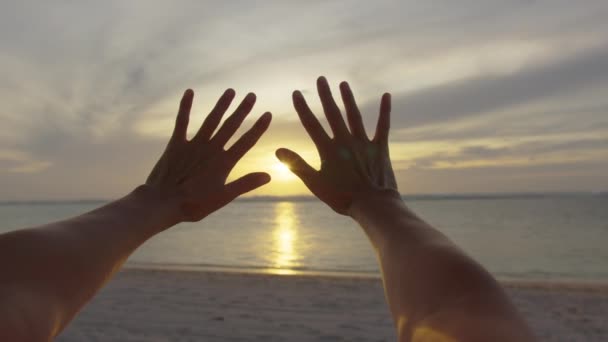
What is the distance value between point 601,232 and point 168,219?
18396 mm

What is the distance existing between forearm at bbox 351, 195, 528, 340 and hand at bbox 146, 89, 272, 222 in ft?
3.18

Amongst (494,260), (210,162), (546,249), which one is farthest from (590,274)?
(210,162)

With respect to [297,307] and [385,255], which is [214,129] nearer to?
[385,255]

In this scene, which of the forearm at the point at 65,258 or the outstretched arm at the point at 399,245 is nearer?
the outstretched arm at the point at 399,245

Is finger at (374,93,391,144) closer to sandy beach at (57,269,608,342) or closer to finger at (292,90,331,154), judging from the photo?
finger at (292,90,331,154)

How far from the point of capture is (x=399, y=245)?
1.41 metres

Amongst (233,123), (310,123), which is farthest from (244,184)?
(310,123)

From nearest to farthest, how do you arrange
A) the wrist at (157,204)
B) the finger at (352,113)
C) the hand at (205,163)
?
the wrist at (157,204)
the hand at (205,163)
the finger at (352,113)

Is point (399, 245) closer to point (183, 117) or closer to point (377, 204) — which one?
point (377, 204)

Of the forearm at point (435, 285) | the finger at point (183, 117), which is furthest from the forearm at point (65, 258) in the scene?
the forearm at point (435, 285)

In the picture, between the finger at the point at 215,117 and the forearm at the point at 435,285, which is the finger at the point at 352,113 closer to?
the finger at the point at 215,117

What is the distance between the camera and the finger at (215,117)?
2439 millimetres

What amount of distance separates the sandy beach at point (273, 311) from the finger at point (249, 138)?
173 centimetres

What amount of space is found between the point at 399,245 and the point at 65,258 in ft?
2.90
